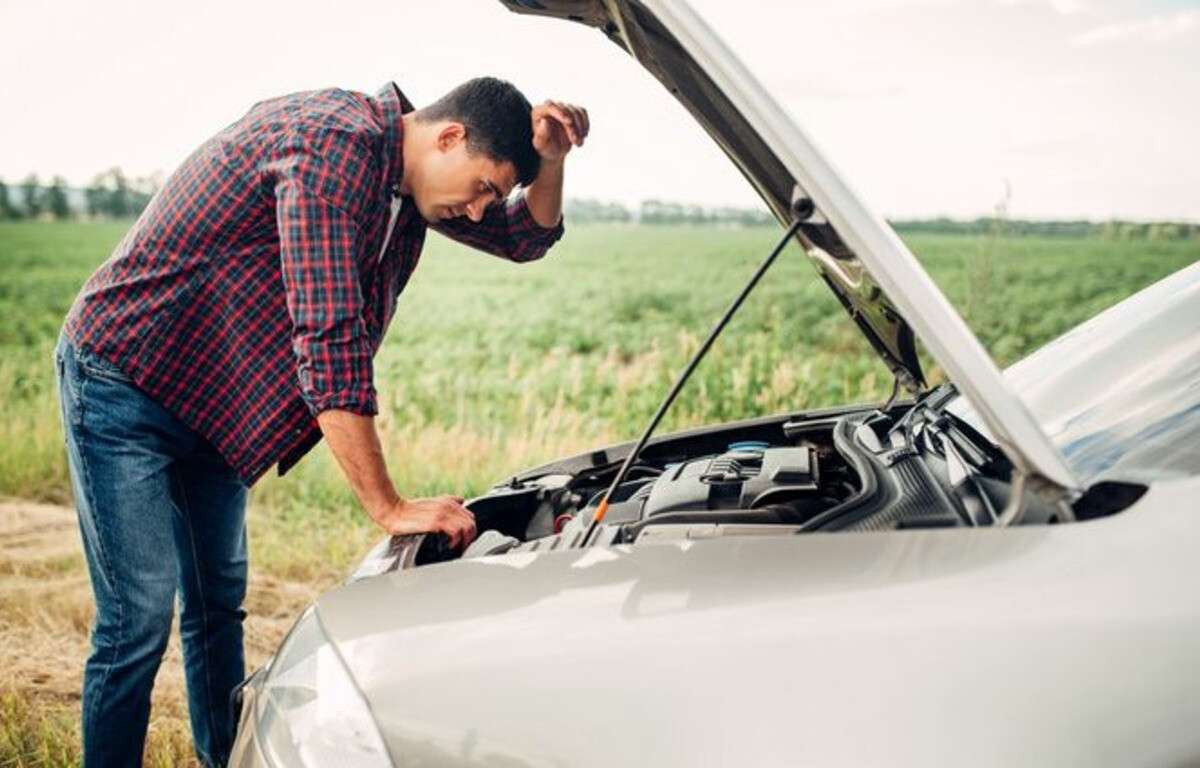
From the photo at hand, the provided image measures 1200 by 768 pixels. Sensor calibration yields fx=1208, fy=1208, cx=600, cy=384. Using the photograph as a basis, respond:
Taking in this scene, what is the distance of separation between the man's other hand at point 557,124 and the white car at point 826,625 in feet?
1.89

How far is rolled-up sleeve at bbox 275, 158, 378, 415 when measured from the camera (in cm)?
220

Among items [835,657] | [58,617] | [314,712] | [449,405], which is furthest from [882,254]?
[449,405]

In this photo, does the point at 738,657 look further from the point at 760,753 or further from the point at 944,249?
the point at 944,249

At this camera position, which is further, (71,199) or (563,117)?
(71,199)

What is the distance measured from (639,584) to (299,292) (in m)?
0.99

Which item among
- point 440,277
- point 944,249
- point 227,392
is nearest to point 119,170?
point 440,277

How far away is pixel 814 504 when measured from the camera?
2104mm

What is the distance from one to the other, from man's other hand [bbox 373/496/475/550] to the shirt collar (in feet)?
2.26

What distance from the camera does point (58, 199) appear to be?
51344mm

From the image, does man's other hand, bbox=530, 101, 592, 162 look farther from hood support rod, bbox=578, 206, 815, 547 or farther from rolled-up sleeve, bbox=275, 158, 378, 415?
hood support rod, bbox=578, 206, 815, 547

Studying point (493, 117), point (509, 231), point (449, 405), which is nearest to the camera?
point (493, 117)

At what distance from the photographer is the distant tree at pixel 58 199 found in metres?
50.8

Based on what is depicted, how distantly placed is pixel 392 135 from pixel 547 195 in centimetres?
51

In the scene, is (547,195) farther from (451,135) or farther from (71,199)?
(71,199)
